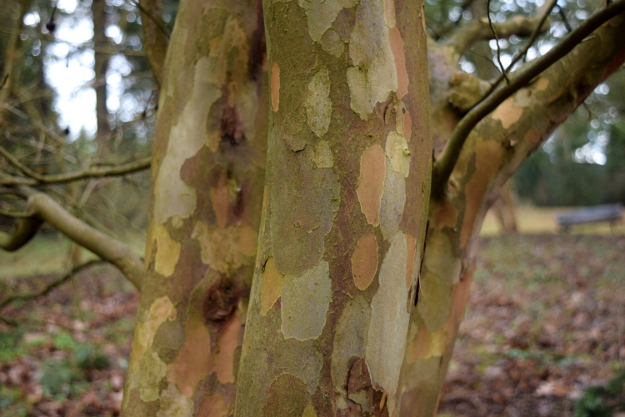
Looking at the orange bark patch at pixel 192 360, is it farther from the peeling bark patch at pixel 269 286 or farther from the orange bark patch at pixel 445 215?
the orange bark patch at pixel 445 215

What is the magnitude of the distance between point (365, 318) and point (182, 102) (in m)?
0.84

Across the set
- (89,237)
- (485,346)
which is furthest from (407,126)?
(485,346)

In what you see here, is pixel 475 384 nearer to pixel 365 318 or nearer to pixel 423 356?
pixel 423 356

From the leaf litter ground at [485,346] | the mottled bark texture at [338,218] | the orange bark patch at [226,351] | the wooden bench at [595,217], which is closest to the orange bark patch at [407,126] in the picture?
the mottled bark texture at [338,218]

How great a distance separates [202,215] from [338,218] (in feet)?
1.88

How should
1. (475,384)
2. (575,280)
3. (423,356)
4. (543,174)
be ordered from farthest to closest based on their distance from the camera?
(543,174) < (575,280) < (475,384) < (423,356)

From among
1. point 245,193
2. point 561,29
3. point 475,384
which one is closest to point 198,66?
point 245,193

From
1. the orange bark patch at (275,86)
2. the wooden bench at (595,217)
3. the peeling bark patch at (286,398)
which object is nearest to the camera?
the peeling bark patch at (286,398)

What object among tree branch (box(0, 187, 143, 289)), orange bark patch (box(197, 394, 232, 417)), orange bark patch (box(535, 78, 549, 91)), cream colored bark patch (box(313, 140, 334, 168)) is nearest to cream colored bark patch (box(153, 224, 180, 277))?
tree branch (box(0, 187, 143, 289))

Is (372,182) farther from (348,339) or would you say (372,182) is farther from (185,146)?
(185,146)

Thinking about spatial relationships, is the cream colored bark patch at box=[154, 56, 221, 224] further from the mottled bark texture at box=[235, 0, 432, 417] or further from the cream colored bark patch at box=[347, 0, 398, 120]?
the cream colored bark patch at box=[347, 0, 398, 120]

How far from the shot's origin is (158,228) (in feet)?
4.18

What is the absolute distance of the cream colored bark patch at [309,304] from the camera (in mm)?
785

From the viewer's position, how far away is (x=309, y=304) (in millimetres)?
793
